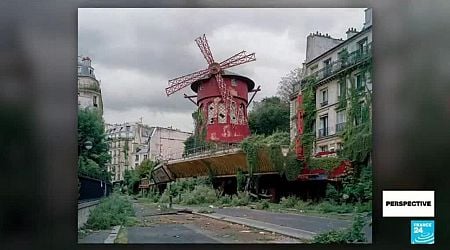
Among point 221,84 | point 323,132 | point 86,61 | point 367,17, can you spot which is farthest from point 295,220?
point 86,61

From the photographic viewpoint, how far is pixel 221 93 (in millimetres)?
2912

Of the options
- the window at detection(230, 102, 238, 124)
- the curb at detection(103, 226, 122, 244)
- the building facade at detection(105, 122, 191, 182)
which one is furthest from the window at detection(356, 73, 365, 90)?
the curb at detection(103, 226, 122, 244)

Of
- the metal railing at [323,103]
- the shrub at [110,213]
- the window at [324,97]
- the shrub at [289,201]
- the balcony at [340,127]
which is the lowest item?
the shrub at [110,213]

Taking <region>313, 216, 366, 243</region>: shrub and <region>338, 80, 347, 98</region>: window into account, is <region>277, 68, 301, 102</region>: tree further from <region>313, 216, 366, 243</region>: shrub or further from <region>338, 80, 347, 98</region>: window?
<region>313, 216, 366, 243</region>: shrub

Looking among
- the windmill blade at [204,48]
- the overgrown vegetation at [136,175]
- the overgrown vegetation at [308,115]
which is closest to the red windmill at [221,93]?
the windmill blade at [204,48]

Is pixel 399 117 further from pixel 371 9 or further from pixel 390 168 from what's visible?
pixel 371 9

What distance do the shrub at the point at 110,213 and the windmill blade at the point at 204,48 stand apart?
3.22 ft

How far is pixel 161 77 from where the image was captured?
287 cm

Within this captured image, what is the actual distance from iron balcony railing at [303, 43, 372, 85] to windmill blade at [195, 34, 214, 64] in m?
0.58

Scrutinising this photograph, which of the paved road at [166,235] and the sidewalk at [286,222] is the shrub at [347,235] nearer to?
the sidewalk at [286,222]

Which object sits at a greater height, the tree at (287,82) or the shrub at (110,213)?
the tree at (287,82)

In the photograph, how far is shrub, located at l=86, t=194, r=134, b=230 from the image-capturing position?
9.36 feet

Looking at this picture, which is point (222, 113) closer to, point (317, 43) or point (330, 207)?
point (317, 43)

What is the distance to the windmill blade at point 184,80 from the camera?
9.37 feet
